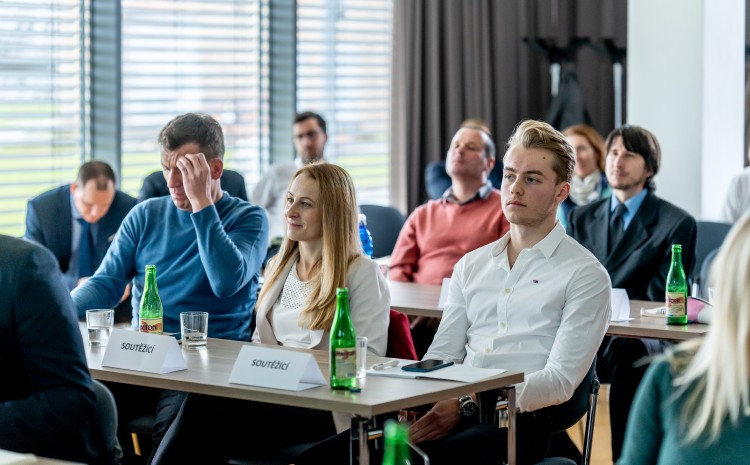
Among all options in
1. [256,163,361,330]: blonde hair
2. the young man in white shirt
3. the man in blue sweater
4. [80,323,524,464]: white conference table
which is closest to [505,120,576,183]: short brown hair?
the young man in white shirt

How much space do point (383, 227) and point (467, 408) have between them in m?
3.25

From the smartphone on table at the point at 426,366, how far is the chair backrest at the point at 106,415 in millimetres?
805

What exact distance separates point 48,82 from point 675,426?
485 cm

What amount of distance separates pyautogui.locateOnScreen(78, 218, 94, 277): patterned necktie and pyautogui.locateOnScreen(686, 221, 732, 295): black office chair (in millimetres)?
2762

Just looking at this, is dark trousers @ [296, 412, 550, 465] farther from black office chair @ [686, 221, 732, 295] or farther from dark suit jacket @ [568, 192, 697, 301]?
black office chair @ [686, 221, 732, 295]

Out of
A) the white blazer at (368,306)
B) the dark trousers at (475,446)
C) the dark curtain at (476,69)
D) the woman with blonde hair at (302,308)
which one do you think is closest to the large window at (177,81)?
the dark curtain at (476,69)

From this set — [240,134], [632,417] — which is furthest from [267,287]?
[240,134]

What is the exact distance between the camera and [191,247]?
3.79 meters

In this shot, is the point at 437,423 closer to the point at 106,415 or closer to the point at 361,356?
the point at 361,356

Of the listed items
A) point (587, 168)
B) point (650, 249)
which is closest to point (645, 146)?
point (650, 249)

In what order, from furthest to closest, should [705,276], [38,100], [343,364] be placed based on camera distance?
[38,100] < [705,276] < [343,364]

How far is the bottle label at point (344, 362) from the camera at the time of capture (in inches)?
104

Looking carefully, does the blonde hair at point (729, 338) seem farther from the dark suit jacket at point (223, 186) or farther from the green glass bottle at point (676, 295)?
the dark suit jacket at point (223, 186)

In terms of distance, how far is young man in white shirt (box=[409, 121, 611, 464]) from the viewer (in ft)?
9.87
